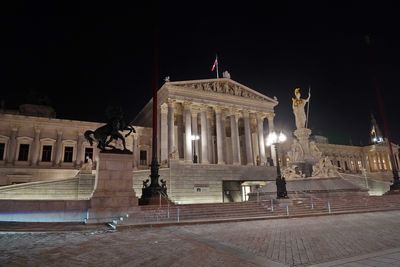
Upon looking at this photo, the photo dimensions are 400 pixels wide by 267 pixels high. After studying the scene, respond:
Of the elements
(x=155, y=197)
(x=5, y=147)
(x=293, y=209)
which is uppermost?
(x=5, y=147)

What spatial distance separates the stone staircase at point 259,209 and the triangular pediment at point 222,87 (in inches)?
1091

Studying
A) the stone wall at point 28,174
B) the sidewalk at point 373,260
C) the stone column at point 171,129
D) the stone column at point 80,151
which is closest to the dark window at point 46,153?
the stone wall at point 28,174

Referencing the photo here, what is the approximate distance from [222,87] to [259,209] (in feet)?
106

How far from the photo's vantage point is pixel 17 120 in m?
38.4

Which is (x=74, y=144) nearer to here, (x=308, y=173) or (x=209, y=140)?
(x=209, y=140)

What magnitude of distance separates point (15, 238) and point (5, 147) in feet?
119

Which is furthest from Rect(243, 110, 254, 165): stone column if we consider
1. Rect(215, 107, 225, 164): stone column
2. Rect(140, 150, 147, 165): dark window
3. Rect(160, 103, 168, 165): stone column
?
Rect(140, 150, 147, 165): dark window

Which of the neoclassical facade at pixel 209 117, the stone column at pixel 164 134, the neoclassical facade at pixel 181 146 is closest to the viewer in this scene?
the neoclassical facade at pixel 181 146

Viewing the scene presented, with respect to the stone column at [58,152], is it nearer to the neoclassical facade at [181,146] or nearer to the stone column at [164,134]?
Answer: the neoclassical facade at [181,146]

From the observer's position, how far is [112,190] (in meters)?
13.9

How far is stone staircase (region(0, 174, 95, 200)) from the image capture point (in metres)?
24.9

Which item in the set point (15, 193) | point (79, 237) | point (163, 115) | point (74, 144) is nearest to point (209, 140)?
point (163, 115)

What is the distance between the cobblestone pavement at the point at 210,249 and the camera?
5418mm

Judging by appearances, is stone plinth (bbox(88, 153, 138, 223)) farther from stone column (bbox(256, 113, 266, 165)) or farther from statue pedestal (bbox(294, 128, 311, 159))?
stone column (bbox(256, 113, 266, 165))
